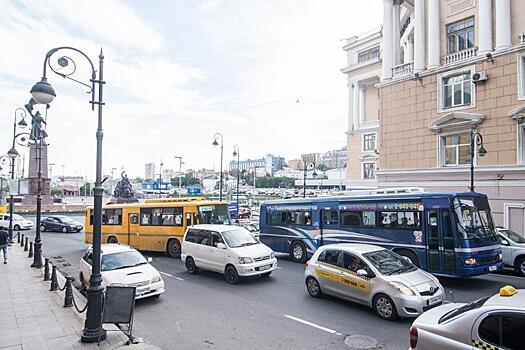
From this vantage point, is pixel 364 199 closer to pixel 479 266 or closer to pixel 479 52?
pixel 479 266

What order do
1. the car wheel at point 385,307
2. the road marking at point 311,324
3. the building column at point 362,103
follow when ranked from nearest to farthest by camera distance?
the road marking at point 311,324
the car wheel at point 385,307
the building column at point 362,103

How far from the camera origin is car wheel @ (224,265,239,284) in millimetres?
12836

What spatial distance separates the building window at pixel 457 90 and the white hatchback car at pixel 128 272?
2014 centimetres

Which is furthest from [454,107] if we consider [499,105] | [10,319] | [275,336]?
[10,319]

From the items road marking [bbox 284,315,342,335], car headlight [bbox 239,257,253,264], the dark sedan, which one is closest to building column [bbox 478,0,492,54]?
car headlight [bbox 239,257,253,264]

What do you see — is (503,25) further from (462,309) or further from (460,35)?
(462,309)

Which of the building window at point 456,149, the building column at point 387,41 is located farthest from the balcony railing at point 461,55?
the building window at point 456,149

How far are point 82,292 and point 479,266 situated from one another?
41.2ft

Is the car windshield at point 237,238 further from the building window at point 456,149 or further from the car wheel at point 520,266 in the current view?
the building window at point 456,149

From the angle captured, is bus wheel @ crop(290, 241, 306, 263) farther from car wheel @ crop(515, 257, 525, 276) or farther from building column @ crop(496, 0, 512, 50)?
building column @ crop(496, 0, 512, 50)

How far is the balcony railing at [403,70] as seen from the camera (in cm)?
2608

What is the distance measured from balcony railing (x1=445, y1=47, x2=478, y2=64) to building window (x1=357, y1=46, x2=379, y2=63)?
30.0 meters

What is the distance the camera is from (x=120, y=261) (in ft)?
37.6

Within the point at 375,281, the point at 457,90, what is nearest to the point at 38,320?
the point at 375,281
